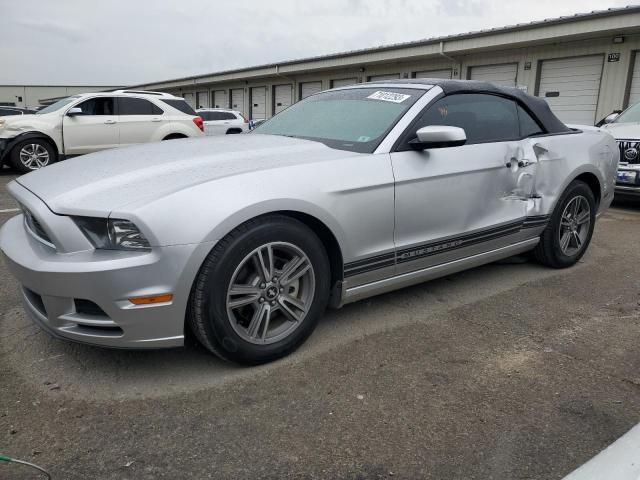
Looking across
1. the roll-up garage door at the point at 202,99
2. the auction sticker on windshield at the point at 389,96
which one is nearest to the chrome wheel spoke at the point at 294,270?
the auction sticker on windshield at the point at 389,96

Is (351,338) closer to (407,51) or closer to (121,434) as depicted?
(121,434)

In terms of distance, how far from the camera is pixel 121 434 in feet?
6.98

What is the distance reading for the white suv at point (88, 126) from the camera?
10094 mm

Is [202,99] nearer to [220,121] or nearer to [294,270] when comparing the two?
[220,121]

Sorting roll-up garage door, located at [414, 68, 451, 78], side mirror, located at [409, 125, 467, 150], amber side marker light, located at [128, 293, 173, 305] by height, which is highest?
roll-up garage door, located at [414, 68, 451, 78]

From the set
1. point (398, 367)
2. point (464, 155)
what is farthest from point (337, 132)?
point (398, 367)

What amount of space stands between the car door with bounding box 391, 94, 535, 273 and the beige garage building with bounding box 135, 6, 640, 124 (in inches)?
428

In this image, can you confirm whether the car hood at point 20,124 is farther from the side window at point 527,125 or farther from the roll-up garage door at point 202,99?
the roll-up garage door at point 202,99

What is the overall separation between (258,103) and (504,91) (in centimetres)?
2493

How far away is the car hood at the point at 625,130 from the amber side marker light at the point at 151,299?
23.7 feet

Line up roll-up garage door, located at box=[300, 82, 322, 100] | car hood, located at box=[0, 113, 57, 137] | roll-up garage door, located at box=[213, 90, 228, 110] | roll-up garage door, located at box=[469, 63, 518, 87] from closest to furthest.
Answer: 1. car hood, located at box=[0, 113, 57, 137]
2. roll-up garage door, located at box=[469, 63, 518, 87]
3. roll-up garage door, located at box=[300, 82, 322, 100]
4. roll-up garage door, located at box=[213, 90, 228, 110]

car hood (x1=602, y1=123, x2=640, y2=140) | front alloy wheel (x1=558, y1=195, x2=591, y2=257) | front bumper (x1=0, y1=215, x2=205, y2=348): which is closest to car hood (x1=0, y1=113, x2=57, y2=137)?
front bumper (x1=0, y1=215, x2=205, y2=348)

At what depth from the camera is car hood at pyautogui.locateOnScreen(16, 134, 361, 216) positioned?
2.36 m

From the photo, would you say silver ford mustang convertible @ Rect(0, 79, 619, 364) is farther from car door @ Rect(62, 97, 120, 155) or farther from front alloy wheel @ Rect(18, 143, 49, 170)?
front alloy wheel @ Rect(18, 143, 49, 170)
